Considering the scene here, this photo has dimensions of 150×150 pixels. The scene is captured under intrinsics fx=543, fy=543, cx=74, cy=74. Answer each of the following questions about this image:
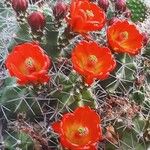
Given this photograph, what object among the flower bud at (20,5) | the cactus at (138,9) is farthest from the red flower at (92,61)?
the cactus at (138,9)

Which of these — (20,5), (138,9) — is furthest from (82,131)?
(138,9)

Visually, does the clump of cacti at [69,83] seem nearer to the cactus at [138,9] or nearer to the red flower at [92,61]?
the red flower at [92,61]

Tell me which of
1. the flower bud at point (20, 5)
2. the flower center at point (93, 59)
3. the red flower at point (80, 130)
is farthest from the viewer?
the flower bud at point (20, 5)

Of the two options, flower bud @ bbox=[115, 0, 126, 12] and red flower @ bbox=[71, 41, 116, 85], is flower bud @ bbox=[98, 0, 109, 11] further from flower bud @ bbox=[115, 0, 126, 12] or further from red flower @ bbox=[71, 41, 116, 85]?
red flower @ bbox=[71, 41, 116, 85]

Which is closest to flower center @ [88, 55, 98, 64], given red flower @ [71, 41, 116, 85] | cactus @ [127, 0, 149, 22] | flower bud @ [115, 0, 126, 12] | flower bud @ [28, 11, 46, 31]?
red flower @ [71, 41, 116, 85]

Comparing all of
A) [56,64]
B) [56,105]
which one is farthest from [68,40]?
[56,105]

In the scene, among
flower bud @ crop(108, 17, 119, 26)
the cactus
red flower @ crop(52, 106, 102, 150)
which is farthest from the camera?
the cactus

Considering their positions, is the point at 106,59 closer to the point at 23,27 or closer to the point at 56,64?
the point at 56,64
